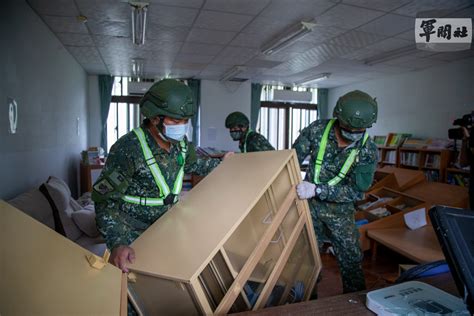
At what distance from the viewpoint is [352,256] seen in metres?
1.88

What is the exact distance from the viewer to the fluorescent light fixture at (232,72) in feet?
19.2

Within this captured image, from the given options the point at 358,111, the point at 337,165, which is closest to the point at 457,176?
the point at 337,165

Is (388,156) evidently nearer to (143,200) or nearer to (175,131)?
(175,131)

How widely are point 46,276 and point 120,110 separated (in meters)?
6.72

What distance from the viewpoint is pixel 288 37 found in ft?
12.6

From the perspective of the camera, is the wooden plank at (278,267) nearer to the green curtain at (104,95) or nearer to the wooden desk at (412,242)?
the wooden desk at (412,242)

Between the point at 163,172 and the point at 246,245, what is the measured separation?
1.90ft

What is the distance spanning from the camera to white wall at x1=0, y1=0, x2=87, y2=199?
2.46 metres

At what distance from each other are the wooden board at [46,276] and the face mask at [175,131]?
0.70 metres

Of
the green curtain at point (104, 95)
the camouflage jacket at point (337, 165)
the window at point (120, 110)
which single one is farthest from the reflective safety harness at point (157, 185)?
the window at point (120, 110)

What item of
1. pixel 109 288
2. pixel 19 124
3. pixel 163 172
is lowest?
pixel 109 288

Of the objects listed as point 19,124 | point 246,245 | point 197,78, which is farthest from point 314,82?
point 246,245

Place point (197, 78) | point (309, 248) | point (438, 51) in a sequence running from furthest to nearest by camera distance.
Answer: point (197, 78), point (438, 51), point (309, 248)

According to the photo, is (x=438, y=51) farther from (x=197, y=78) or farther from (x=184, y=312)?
(x=184, y=312)
